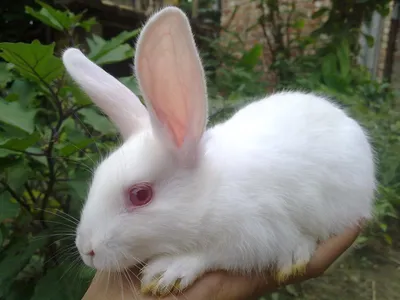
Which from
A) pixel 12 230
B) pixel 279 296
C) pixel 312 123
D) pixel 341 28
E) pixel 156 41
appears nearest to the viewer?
pixel 156 41

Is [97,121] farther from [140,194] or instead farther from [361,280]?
[361,280]

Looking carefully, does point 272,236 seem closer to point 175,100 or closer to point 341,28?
point 175,100

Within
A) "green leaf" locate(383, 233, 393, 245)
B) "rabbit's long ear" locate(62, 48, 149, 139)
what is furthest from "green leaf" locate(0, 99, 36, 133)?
"green leaf" locate(383, 233, 393, 245)

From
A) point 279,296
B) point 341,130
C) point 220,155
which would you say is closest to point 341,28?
point 279,296

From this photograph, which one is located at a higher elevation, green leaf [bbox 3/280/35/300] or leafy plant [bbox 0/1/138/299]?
leafy plant [bbox 0/1/138/299]

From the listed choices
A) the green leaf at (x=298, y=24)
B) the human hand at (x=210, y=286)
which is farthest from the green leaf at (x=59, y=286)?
the green leaf at (x=298, y=24)

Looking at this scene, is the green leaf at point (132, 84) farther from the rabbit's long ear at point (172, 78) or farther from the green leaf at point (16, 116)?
the rabbit's long ear at point (172, 78)

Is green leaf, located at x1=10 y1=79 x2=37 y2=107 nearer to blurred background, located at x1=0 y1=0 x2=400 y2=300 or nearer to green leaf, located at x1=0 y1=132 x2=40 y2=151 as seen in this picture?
blurred background, located at x1=0 y1=0 x2=400 y2=300

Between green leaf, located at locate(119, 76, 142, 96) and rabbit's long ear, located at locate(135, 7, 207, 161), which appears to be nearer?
rabbit's long ear, located at locate(135, 7, 207, 161)
